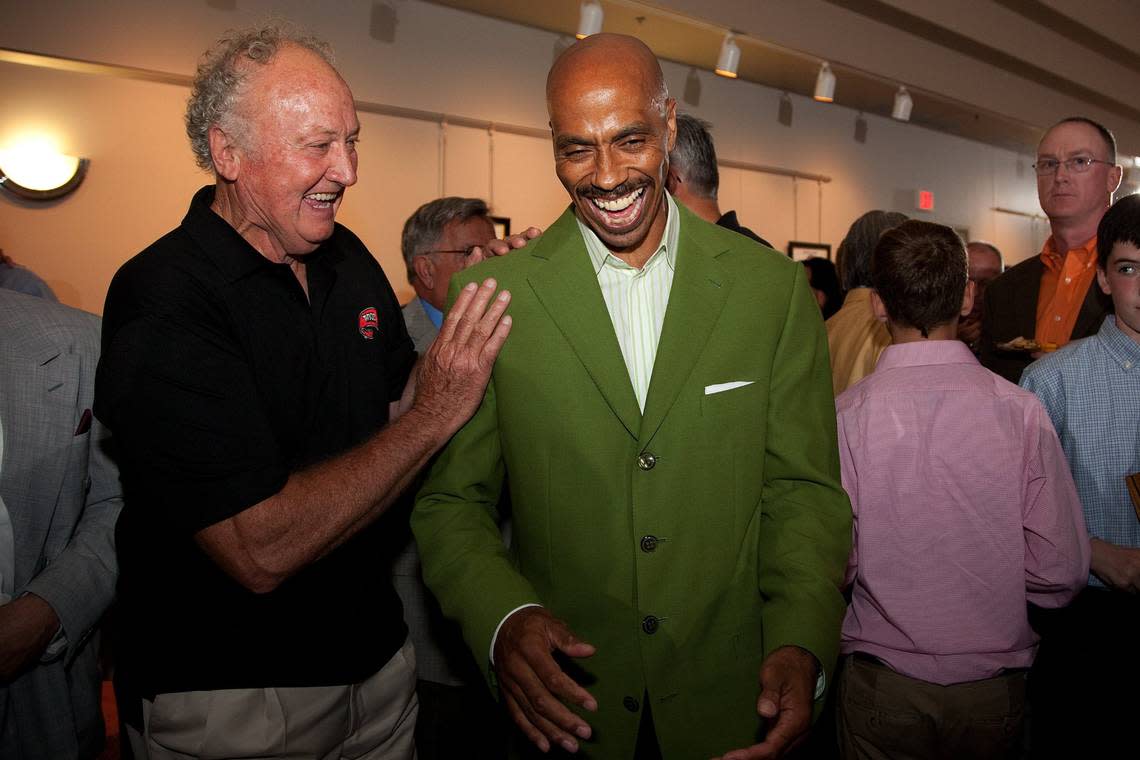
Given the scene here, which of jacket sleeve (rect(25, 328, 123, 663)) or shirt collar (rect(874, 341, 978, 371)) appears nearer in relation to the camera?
jacket sleeve (rect(25, 328, 123, 663))

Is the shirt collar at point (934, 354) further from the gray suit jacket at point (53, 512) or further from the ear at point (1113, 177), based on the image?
the gray suit jacket at point (53, 512)

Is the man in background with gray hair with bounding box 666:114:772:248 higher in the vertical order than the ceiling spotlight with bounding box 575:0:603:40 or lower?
lower

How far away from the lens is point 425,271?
3361 millimetres

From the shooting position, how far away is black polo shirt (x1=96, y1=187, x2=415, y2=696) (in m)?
1.40

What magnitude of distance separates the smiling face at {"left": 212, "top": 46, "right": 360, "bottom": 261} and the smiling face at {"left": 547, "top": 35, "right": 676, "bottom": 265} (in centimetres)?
44

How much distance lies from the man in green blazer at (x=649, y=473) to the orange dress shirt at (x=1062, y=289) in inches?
86.5

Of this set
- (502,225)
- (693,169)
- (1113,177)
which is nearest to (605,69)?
(693,169)

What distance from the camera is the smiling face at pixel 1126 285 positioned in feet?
7.13

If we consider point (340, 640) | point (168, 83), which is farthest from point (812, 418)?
point (168, 83)

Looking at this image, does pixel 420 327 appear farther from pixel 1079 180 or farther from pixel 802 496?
pixel 1079 180

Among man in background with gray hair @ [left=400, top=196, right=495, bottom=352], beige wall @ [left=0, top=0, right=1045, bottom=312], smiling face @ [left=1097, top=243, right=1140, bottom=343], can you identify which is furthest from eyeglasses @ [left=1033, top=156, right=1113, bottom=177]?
beige wall @ [left=0, top=0, right=1045, bottom=312]

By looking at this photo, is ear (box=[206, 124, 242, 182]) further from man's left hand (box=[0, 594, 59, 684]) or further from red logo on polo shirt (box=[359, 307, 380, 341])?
man's left hand (box=[0, 594, 59, 684])

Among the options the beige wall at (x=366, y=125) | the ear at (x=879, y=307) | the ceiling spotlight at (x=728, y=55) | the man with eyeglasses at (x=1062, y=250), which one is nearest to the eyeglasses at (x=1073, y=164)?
the man with eyeglasses at (x=1062, y=250)

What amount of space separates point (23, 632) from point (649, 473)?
132 cm
